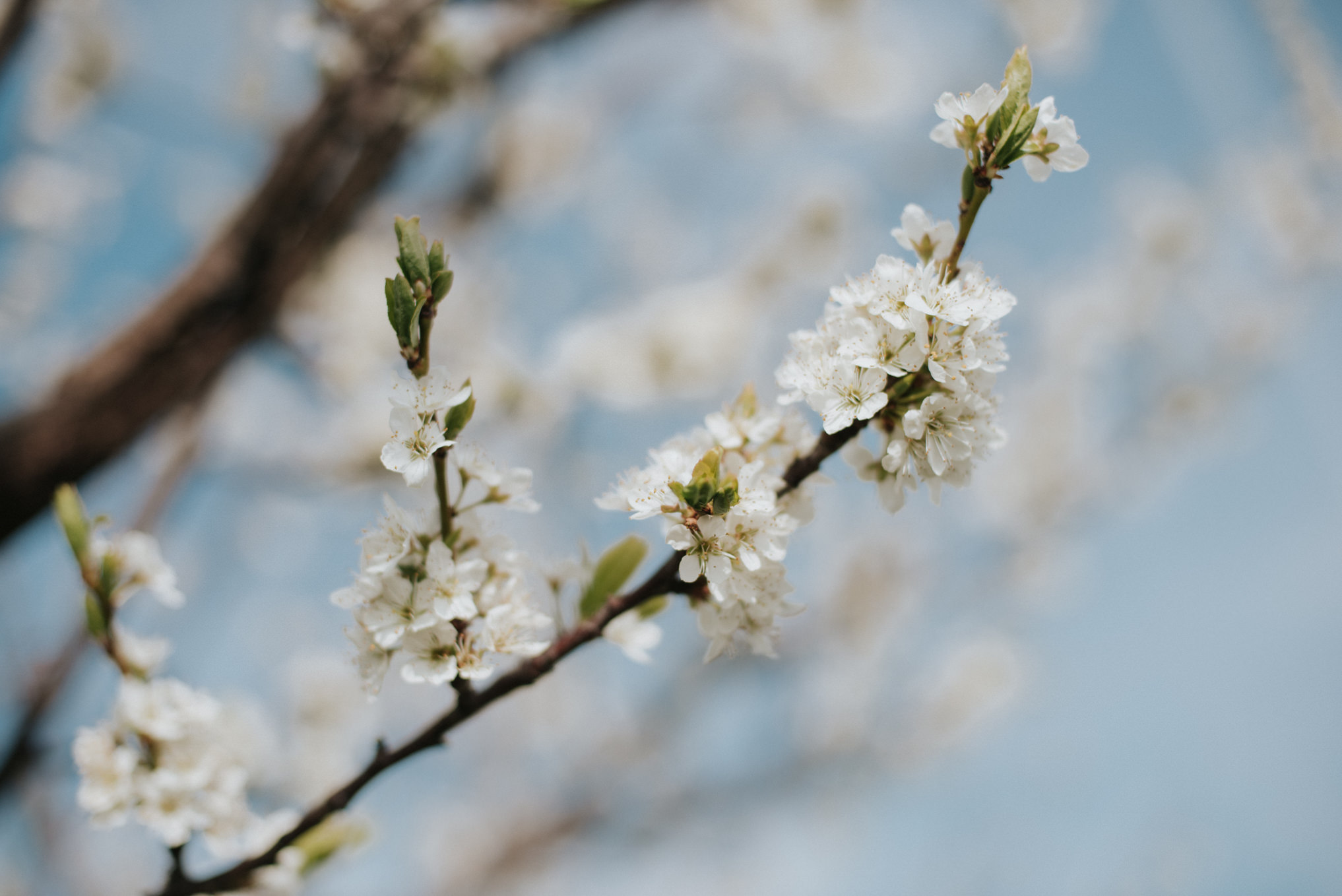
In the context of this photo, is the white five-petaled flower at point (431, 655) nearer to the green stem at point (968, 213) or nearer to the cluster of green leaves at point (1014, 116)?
the green stem at point (968, 213)

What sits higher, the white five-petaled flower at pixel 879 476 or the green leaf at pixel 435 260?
the green leaf at pixel 435 260

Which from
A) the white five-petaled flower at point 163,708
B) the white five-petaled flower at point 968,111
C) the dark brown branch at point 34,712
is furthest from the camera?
the dark brown branch at point 34,712

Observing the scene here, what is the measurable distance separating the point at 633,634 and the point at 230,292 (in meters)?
1.74

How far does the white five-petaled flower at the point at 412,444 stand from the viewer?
0.79 meters

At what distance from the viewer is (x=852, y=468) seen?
36.7 inches

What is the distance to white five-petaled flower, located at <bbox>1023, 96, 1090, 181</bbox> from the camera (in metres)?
0.86

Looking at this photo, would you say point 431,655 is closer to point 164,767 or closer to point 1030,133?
point 164,767

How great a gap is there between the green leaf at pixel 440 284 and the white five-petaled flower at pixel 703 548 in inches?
13.1

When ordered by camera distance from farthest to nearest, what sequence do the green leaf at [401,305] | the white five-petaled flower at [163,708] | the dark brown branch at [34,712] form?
the dark brown branch at [34,712] → the white five-petaled flower at [163,708] → the green leaf at [401,305]

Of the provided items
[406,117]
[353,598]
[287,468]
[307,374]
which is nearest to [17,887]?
[287,468]

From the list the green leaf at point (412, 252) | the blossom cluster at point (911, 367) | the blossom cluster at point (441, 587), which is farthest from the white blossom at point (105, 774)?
the blossom cluster at point (911, 367)

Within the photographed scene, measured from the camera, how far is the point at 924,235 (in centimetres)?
92

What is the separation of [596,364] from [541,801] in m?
3.44

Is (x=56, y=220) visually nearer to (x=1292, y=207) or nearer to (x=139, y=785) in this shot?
(x=139, y=785)
